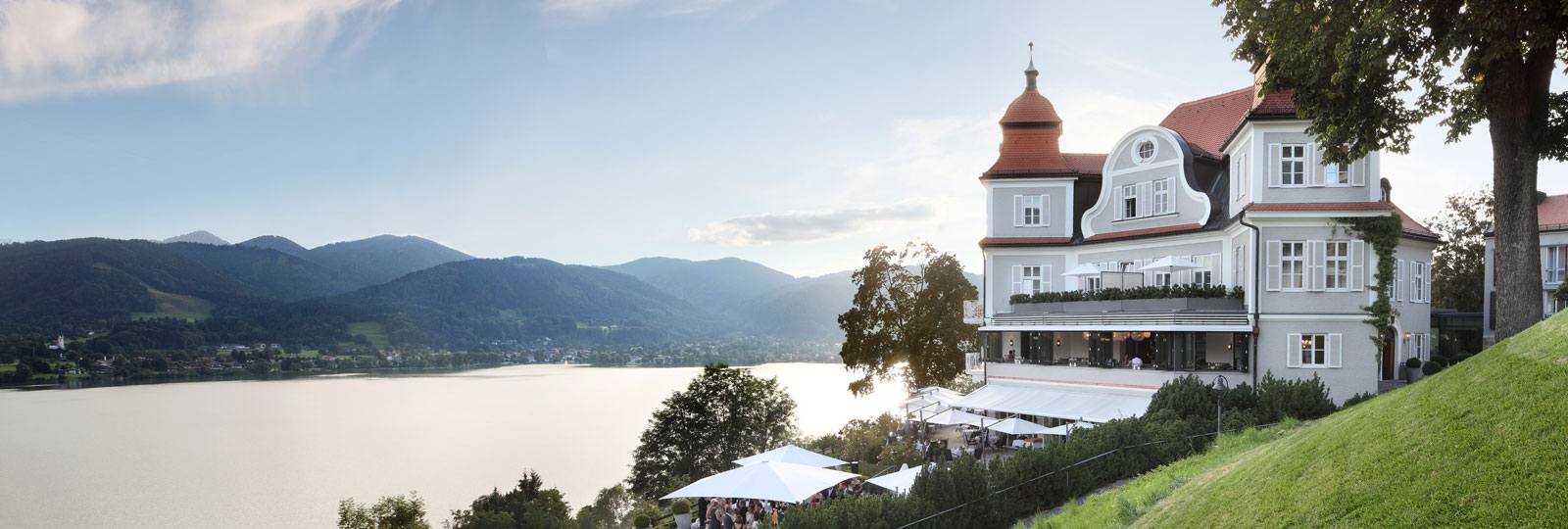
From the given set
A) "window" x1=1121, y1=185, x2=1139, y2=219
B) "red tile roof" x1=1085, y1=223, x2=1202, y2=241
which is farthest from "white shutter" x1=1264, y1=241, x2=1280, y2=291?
"window" x1=1121, y1=185, x2=1139, y2=219

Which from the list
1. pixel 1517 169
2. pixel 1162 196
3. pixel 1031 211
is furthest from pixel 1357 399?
pixel 1031 211

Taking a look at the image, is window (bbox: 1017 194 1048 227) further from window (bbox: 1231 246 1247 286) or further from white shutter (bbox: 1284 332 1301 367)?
white shutter (bbox: 1284 332 1301 367)

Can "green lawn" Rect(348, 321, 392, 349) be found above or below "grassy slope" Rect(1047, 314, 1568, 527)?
below

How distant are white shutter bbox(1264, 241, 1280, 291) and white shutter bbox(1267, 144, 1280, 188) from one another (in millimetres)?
1600

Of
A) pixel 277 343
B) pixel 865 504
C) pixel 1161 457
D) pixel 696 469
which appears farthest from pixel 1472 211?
pixel 277 343

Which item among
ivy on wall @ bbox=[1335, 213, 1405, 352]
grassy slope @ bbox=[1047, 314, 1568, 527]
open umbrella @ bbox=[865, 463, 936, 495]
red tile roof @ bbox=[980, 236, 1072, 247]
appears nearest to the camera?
grassy slope @ bbox=[1047, 314, 1568, 527]

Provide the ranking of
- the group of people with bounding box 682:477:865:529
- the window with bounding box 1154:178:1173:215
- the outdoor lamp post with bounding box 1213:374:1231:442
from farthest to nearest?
the window with bounding box 1154:178:1173:215 → the group of people with bounding box 682:477:865:529 → the outdoor lamp post with bounding box 1213:374:1231:442

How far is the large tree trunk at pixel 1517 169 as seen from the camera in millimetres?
13875

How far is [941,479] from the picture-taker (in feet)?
49.6

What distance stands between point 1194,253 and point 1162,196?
2231 millimetres

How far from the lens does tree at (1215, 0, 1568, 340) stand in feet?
41.9

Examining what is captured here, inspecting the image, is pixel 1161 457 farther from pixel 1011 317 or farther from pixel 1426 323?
pixel 1426 323

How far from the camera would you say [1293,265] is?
23.2 metres

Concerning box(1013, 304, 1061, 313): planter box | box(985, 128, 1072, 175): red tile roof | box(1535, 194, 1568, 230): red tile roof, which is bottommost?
box(1013, 304, 1061, 313): planter box
